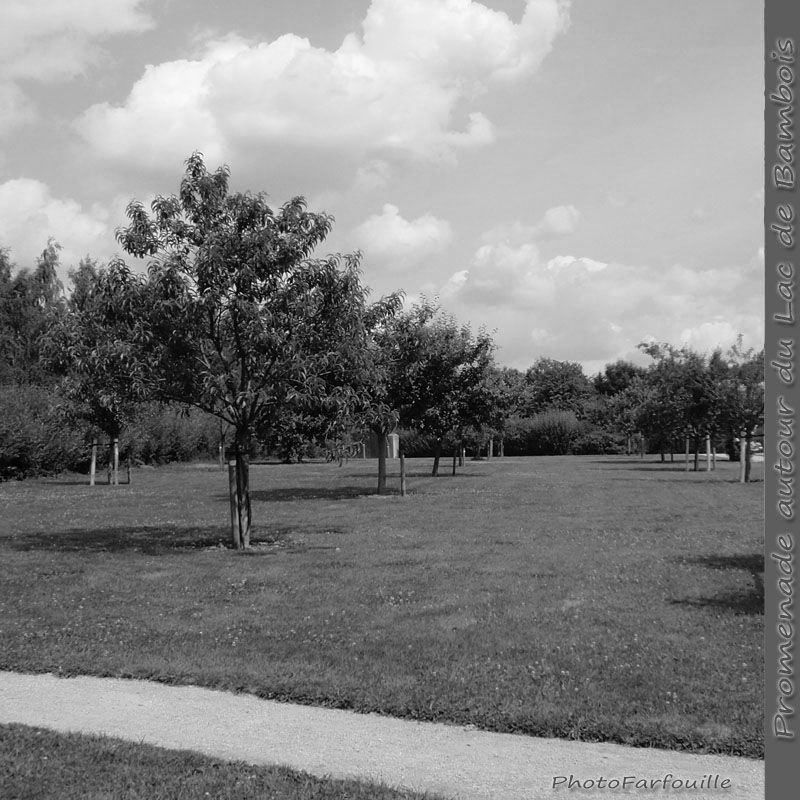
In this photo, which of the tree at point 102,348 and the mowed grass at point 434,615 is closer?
the mowed grass at point 434,615

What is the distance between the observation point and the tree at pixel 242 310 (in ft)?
43.1

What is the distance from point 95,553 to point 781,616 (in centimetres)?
1236

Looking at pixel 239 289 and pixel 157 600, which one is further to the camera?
pixel 239 289

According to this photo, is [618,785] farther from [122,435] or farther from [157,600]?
[122,435]

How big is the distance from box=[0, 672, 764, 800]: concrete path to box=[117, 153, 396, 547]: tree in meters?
7.15

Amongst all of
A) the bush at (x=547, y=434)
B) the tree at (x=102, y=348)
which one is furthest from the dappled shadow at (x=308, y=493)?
the bush at (x=547, y=434)

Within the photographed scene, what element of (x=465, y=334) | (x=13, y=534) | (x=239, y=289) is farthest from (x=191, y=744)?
(x=465, y=334)

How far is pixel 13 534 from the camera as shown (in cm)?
1700

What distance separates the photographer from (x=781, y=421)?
3775mm

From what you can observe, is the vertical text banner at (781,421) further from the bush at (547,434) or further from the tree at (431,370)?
the bush at (547,434)

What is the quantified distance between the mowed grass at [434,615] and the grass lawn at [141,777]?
134 cm

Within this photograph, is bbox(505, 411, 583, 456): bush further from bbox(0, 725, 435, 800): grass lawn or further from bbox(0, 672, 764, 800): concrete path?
bbox(0, 725, 435, 800): grass lawn

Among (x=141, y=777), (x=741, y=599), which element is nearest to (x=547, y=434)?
(x=741, y=599)

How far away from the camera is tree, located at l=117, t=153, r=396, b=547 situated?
1315 cm
